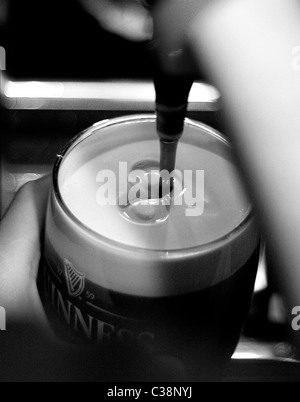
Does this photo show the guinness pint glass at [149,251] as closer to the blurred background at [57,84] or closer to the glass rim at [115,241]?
the glass rim at [115,241]

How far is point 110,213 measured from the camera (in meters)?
0.55

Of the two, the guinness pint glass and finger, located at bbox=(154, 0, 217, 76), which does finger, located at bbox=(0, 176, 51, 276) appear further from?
finger, located at bbox=(154, 0, 217, 76)

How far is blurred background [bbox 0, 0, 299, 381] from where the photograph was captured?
3.11 ft

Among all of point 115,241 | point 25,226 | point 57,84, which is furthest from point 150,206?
point 57,84

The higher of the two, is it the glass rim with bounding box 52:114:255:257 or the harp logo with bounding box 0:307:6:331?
the glass rim with bounding box 52:114:255:257

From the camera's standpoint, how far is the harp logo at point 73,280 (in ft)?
1.72

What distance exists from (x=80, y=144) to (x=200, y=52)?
0.55 ft

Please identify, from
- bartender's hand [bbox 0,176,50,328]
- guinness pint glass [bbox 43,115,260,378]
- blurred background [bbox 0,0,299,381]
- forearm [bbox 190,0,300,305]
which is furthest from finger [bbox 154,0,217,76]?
blurred background [bbox 0,0,299,381]

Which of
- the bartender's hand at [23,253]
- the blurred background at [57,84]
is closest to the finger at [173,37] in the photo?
the bartender's hand at [23,253]

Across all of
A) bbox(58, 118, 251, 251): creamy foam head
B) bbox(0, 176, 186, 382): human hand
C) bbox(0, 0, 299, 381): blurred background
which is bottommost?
bbox(0, 176, 186, 382): human hand

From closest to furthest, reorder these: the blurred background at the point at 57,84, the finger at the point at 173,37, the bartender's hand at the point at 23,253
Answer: the finger at the point at 173,37, the bartender's hand at the point at 23,253, the blurred background at the point at 57,84

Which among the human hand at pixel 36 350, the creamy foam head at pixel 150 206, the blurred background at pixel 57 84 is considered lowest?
the human hand at pixel 36 350

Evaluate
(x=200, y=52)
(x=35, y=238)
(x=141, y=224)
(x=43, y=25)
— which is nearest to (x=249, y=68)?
(x=200, y=52)

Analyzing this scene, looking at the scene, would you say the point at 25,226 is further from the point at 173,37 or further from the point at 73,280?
the point at 173,37
